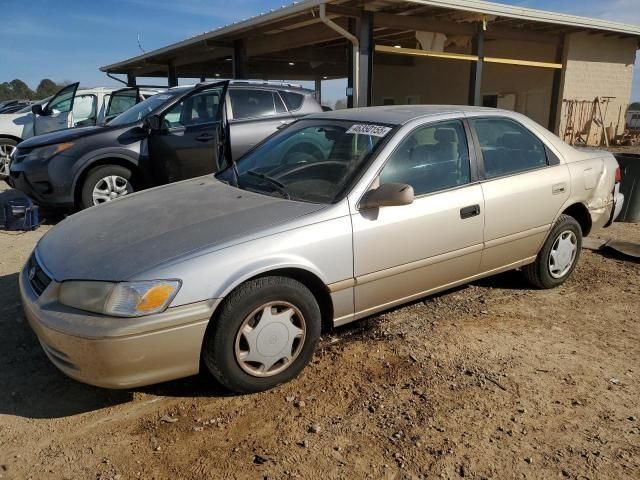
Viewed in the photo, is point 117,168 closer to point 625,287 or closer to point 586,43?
point 625,287

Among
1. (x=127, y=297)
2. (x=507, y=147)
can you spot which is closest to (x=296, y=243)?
(x=127, y=297)

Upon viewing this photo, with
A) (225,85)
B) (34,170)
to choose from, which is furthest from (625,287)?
(34,170)

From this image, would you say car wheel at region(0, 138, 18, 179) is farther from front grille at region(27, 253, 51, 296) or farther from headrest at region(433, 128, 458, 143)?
headrest at region(433, 128, 458, 143)

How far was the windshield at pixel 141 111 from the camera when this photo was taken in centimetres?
696

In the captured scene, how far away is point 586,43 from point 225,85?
463 inches

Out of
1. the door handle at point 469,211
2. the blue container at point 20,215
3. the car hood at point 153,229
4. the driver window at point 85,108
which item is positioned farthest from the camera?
the driver window at point 85,108

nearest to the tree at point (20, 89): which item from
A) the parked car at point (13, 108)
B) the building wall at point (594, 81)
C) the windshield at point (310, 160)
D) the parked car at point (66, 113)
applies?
the parked car at point (13, 108)

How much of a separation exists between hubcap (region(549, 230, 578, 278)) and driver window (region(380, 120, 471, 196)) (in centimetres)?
130

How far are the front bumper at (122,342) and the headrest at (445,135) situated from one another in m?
2.01

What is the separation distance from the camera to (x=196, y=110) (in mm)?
7016

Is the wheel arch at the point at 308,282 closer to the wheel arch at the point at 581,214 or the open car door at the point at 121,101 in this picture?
the wheel arch at the point at 581,214

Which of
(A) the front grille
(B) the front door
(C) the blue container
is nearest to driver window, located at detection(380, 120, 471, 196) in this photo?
(B) the front door

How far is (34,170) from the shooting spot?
21.1ft

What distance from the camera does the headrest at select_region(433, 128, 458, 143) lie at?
3.65 metres
